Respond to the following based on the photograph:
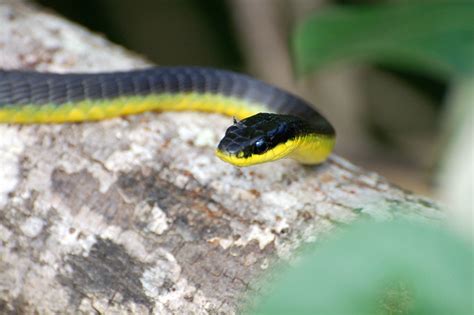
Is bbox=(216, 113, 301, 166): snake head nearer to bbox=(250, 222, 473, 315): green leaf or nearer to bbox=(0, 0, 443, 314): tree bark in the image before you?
bbox=(0, 0, 443, 314): tree bark

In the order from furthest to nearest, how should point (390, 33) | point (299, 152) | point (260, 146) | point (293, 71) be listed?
point (293, 71) → point (390, 33) → point (299, 152) → point (260, 146)

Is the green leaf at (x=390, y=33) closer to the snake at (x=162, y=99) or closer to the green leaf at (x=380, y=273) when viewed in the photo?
the snake at (x=162, y=99)

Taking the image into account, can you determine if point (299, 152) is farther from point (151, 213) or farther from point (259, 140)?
point (151, 213)

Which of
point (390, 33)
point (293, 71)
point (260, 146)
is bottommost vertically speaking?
point (293, 71)

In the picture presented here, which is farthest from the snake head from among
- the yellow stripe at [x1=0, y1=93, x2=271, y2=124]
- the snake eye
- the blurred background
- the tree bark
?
the blurred background

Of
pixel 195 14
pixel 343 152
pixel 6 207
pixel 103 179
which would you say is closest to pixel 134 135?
pixel 103 179

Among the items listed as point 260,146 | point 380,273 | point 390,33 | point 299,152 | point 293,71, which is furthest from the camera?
point 293,71

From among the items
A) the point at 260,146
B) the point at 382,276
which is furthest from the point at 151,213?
the point at 382,276
